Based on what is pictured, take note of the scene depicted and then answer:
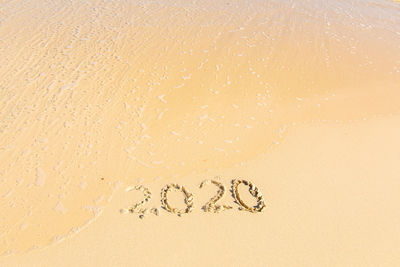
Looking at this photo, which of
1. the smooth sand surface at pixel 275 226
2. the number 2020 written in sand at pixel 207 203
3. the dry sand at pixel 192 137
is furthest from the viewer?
the number 2020 written in sand at pixel 207 203

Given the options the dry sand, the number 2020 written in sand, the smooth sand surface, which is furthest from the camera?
the number 2020 written in sand

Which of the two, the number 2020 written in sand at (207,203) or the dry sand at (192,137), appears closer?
the dry sand at (192,137)

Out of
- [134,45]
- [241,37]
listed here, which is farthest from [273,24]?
[134,45]

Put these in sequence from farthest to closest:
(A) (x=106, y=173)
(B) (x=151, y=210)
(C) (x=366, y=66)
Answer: (C) (x=366, y=66)
(A) (x=106, y=173)
(B) (x=151, y=210)

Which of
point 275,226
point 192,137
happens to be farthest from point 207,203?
point 192,137

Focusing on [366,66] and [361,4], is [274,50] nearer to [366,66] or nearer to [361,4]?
[366,66]

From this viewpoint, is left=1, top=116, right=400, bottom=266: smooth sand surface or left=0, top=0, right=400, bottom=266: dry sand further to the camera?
left=0, top=0, right=400, bottom=266: dry sand

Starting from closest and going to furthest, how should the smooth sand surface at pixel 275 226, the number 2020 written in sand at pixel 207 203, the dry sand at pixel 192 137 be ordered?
the smooth sand surface at pixel 275 226 → the dry sand at pixel 192 137 → the number 2020 written in sand at pixel 207 203
